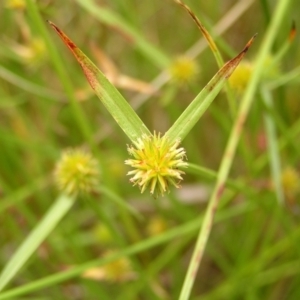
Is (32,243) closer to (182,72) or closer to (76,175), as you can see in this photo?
(76,175)

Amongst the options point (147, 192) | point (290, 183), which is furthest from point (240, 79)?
point (147, 192)

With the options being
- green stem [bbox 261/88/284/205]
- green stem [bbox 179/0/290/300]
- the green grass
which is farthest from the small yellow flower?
green stem [bbox 179/0/290/300]

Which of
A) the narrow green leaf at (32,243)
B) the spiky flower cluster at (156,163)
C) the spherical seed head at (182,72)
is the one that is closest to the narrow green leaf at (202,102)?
the spiky flower cluster at (156,163)

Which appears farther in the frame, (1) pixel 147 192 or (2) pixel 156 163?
(1) pixel 147 192

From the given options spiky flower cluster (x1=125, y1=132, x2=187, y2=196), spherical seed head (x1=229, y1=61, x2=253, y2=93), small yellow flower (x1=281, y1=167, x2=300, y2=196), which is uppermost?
spherical seed head (x1=229, y1=61, x2=253, y2=93)

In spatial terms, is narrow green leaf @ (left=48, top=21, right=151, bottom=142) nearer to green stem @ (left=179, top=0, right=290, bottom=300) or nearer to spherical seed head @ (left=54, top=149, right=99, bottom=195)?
green stem @ (left=179, top=0, right=290, bottom=300)

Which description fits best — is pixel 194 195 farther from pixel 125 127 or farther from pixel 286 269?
pixel 125 127
